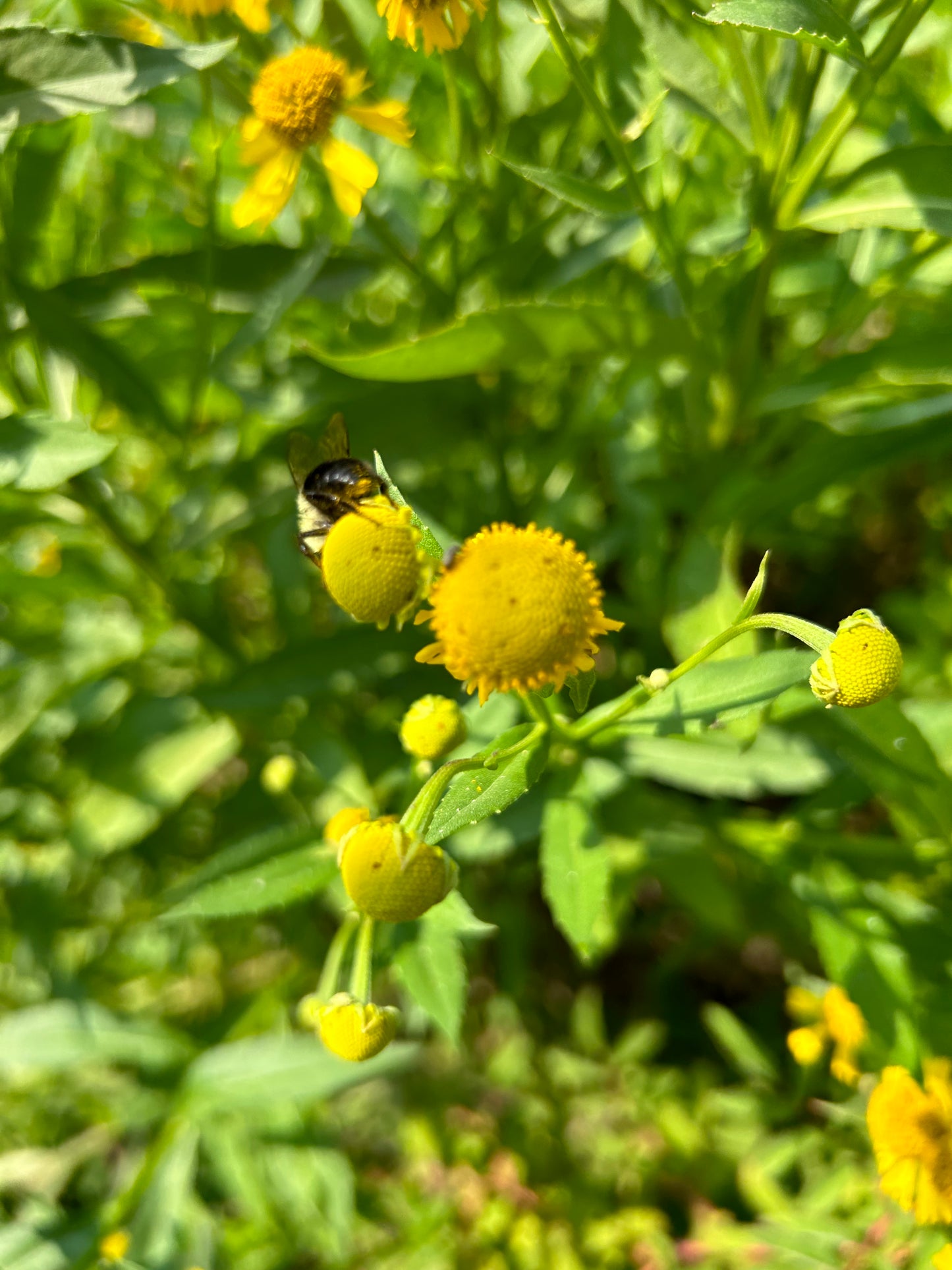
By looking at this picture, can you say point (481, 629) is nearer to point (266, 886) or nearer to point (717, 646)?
point (717, 646)

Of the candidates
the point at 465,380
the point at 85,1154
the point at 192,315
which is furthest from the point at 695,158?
the point at 85,1154

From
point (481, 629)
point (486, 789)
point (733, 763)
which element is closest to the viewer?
point (481, 629)

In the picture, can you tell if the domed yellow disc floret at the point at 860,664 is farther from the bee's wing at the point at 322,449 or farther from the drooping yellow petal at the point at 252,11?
the drooping yellow petal at the point at 252,11

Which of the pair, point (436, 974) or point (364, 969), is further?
point (436, 974)

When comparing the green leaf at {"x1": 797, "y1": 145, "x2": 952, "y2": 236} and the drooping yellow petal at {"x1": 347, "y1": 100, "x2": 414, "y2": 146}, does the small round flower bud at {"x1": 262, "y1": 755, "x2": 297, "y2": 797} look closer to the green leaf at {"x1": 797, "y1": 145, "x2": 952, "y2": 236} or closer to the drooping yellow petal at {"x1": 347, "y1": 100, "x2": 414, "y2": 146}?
the drooping yellow petal at {"x1": 347, "y1": 100, "x2": 414, "y2": 146}

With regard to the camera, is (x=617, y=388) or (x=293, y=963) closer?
(x=617, y=388)

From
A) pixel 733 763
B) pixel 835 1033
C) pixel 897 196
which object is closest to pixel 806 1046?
pixel 835 1033

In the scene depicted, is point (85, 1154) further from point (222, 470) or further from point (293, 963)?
point (222, 470)

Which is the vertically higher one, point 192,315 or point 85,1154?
point 192,315
